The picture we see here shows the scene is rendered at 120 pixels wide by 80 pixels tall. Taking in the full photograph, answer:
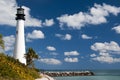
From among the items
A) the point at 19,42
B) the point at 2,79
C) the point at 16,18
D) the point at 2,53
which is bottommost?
the point at 2,79

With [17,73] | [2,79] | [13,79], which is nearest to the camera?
[2,79]

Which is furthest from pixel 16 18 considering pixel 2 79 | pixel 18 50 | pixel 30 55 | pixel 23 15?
pixel 2 79

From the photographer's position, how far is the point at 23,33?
50719 mm

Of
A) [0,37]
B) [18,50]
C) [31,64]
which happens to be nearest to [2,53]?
→ [0,37]

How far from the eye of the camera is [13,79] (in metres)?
26.6

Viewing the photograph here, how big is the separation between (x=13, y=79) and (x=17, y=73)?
248cm

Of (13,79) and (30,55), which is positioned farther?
(30,55)

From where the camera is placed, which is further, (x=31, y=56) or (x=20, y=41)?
(x=31, y=56)

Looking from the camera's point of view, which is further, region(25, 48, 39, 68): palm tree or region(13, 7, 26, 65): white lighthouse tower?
region(25, 48, 39, 68): palm tree

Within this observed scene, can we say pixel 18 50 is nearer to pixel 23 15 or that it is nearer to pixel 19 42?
pixel 19 42

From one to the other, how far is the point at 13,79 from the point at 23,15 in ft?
86.1

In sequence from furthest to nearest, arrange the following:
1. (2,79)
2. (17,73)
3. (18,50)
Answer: (18,50) → (17,73) → (2,79)

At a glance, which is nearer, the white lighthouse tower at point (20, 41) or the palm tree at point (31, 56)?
the white lighthouse tower at point (20, 41)

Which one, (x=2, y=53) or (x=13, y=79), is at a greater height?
(x=2, y=53)
